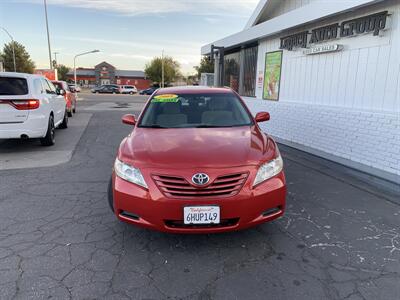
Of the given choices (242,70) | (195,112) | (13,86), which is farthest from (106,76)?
(195,112)

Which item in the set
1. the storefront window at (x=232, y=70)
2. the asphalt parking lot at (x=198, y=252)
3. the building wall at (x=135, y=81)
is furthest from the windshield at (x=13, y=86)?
the building wall at (x=135, y=81)

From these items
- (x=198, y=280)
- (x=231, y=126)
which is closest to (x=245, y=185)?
(x=198, y=280)

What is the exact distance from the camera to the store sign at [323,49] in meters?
7.14

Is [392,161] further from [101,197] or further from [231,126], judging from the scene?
[101,197]

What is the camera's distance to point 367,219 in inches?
158

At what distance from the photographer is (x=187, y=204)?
281 centimetres

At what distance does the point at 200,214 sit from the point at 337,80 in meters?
5.85

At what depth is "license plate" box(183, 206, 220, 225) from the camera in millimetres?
2816

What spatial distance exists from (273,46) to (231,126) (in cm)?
705

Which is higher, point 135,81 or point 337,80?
point 135,81

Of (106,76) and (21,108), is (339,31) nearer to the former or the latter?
(21,108)

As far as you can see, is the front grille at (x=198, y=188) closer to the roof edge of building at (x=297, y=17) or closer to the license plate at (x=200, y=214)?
the license plate at (x=200, y=214)

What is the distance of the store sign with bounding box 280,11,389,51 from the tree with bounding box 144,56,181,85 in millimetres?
68359

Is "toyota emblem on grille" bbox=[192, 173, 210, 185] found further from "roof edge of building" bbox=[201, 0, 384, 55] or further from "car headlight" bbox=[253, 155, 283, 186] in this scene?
"roof edge of building" bbox=[201, 0, 384, 55]
